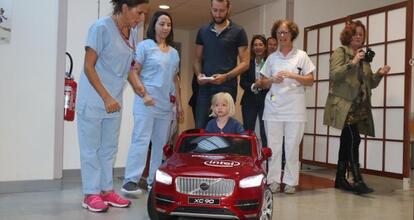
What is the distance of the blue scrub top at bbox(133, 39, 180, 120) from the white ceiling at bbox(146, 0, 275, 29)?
2.87 metres

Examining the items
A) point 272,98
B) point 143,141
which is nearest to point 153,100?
point 143,141

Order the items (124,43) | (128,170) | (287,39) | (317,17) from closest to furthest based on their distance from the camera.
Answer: (124,43), (128,170), (287,39), (317,17)

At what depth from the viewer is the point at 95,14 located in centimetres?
381

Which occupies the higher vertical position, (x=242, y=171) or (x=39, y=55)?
(x=39, y=55)

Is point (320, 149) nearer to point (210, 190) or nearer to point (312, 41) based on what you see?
point (312, 41)

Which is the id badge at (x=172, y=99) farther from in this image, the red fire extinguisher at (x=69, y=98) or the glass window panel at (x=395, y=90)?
the glass window panel at (x=395, y=90)

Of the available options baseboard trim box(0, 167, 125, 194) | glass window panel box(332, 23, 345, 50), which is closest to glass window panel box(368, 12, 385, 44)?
glass window panel box(332, 23, 345, 50)

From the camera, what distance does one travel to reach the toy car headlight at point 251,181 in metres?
2.15

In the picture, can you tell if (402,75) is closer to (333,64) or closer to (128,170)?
(333,64)

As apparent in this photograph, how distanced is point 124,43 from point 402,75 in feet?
8.50

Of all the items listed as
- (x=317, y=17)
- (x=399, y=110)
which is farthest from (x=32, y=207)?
(x=317, y=17)

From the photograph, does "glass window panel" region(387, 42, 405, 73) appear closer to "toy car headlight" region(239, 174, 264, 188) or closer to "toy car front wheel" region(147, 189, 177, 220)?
"toy car headlight" region(239, 174, 264, 188)

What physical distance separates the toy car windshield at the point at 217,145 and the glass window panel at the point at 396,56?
224 cm

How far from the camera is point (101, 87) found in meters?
2.49
